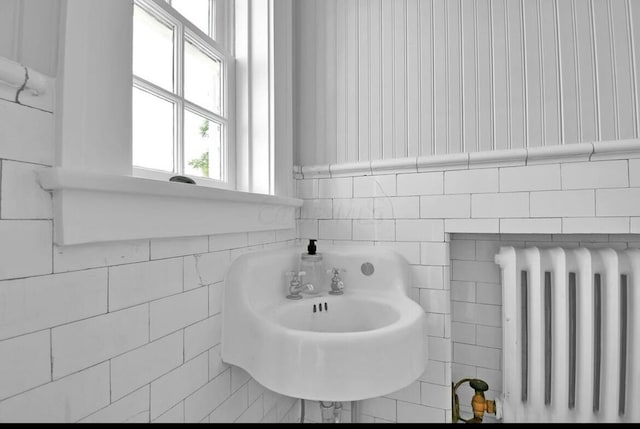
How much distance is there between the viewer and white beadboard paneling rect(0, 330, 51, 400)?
0.44 meters

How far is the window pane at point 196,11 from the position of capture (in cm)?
100

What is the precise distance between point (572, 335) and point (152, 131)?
5.07 feet

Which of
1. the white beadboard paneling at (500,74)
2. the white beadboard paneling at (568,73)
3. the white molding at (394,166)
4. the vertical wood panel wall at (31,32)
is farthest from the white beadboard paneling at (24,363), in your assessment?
the white beadboard paneling at (568,73)

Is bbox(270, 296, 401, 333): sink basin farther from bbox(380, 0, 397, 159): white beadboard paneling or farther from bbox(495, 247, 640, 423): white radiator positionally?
bbox(380, 0, 397, 159): white beadboard paneling

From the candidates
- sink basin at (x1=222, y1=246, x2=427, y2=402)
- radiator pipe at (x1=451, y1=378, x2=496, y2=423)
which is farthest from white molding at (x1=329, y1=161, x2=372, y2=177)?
radiator pipe at (x1=451, y1=378, x2=496, y2=423)

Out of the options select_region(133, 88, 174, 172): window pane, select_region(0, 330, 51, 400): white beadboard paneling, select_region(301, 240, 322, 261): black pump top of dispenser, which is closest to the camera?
select_region(0, 330, 51, 400): white beadboard paneling

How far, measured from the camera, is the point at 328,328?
3.54 feet

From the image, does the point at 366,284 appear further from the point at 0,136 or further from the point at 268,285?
the point at 0,136

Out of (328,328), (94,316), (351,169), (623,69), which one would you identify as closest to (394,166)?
(351,169)

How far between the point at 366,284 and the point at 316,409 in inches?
23.0

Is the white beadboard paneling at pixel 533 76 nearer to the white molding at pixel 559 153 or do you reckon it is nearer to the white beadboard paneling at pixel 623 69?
the white molding at pixel 559 153

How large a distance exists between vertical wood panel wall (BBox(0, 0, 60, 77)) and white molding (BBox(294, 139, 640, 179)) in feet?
2.99

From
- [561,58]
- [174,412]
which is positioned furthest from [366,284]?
[561,58]

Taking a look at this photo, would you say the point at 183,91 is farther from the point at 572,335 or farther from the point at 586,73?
the point at 572,335
